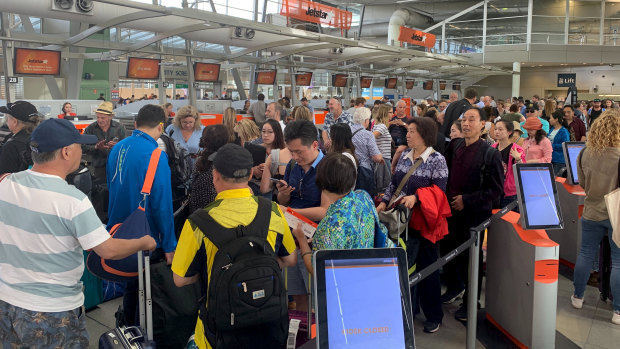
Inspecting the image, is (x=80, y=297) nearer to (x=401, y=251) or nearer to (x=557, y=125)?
(x=401, y=251)

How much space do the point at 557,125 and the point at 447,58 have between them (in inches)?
475

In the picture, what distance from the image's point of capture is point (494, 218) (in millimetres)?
3723

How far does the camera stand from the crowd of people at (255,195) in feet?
7.17

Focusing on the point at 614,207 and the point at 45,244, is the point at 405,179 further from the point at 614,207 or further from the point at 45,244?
the point at 45,244

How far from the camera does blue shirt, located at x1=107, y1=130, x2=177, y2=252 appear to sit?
10.5 feet

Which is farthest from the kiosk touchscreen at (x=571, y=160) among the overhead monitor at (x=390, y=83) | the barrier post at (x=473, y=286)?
the overhead monitor at (x=390, y=83)

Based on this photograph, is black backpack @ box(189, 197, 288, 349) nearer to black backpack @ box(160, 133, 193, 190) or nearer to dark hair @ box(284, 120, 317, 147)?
dark hair @ box(284, 120, 317, 147)

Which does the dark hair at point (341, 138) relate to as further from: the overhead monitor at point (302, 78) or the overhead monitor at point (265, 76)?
the overhead monitor at point (302, 78)

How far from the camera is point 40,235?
2160 millimetres

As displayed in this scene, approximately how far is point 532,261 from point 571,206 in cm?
259

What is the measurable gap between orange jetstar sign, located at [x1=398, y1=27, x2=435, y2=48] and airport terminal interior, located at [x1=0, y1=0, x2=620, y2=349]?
8cm

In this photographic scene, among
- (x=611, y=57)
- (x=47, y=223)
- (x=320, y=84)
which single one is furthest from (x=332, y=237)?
(x=611, y=57)

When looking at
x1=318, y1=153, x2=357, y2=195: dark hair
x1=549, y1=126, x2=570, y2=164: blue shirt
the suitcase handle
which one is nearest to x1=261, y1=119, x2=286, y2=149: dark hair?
x1=318, y1=153, x2=357, y2=195: dark hair

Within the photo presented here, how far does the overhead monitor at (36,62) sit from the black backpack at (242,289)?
825 centimetres
